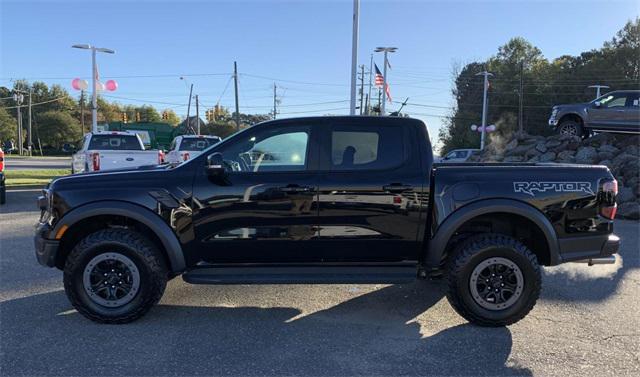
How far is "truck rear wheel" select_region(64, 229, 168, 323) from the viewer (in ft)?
14.3

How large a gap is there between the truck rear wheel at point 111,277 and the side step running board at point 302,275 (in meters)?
0.34

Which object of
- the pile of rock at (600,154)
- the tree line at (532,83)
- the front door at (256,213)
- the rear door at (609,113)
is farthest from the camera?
the tree line at (532,83)

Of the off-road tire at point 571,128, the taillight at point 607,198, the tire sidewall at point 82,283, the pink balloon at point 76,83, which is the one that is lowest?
the tire sidewall at point 82,283

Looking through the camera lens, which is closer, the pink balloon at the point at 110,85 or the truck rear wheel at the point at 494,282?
the truck rear wheel at the point at 494,282

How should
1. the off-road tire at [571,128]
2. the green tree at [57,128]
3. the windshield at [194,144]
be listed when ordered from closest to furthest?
the off-road tire at [571,128]
the windshield at [194,144]
the green tree at [57,128]

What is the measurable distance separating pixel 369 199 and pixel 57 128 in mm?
82218

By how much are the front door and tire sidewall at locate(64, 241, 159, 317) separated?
1.75 feet

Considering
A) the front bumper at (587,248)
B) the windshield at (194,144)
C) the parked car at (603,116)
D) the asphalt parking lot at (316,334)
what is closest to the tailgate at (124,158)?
the windshield at (194,144)

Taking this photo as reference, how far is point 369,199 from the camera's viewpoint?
4.43 metres

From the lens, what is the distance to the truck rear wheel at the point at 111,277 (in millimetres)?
4348

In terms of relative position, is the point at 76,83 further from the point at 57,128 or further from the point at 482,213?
the point at 57,128

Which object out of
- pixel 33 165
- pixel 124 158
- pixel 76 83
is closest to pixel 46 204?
pixel 124 158

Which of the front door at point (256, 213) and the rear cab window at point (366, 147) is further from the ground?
the rear cab window at point (366, 147)

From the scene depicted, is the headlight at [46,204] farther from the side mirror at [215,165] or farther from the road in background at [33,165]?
the road in background at [33,165]
